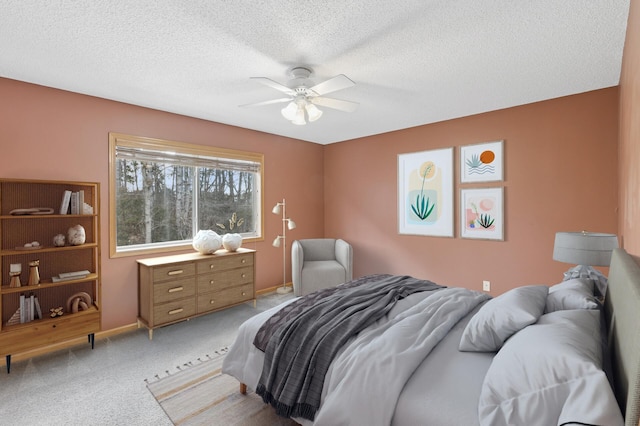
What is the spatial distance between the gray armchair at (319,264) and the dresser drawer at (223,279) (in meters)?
0.70

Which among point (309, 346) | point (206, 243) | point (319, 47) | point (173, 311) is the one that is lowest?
point (173, 311)

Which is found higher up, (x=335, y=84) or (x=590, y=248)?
(x=335, y=84)

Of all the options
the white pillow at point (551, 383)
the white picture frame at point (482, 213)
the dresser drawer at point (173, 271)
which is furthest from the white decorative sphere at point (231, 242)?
the white pillow at point (551, 383)

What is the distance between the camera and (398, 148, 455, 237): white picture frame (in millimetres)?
4098

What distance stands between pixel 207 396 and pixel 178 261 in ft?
5.14

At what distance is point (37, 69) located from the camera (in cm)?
254

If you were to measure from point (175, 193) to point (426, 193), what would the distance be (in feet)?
10.9

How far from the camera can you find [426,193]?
4305 mm

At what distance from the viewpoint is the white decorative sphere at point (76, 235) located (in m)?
2.87

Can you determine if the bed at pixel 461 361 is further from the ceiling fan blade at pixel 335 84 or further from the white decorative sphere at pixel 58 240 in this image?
the white decorative sphere at pixel 58 240

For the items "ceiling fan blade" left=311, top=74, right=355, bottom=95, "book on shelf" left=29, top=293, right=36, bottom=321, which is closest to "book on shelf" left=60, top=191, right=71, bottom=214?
"book on shelf" left=29, top=293, right=36, bottom=321

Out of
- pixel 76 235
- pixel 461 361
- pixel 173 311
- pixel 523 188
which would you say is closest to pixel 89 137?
pixel 76 235

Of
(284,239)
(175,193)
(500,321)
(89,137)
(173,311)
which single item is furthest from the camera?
(284,239)

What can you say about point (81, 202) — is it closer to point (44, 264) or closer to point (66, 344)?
point (44, 264)
